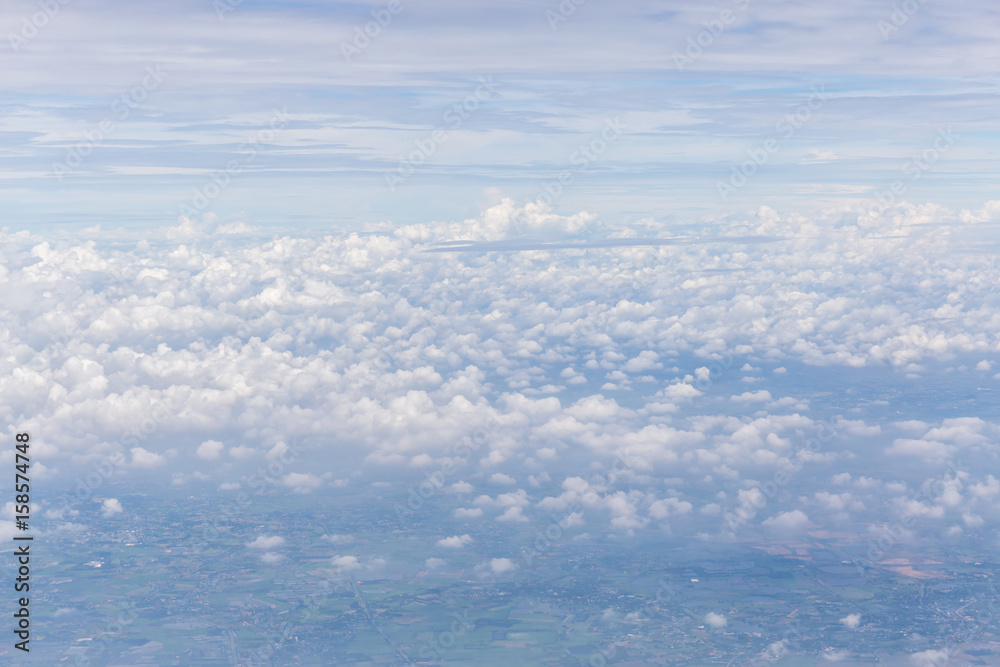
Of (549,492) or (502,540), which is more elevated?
(549,492)

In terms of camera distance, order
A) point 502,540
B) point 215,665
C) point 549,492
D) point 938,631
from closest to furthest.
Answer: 1. point 215,665
2. point 938,631
3. point 502,540
4. point 549,492

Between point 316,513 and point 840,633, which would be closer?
point 840,633

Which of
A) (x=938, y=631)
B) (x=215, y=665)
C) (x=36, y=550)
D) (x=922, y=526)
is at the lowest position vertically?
(x=938, y=631)

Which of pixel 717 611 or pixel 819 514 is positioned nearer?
pixel 717 611

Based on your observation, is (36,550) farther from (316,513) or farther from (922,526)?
(922,526)

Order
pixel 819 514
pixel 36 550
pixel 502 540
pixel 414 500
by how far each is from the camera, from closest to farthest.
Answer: pixel 36 550 < pixel 502 540 < pixel 819 514 < pixel 414 500

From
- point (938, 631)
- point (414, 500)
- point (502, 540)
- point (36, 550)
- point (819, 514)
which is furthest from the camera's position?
point (414, 500)

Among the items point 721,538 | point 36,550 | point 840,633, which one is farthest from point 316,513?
point 840,633

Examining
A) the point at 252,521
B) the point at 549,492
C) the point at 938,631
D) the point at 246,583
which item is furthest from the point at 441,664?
the point at 549,492

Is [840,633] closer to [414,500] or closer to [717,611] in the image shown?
[717,611]
